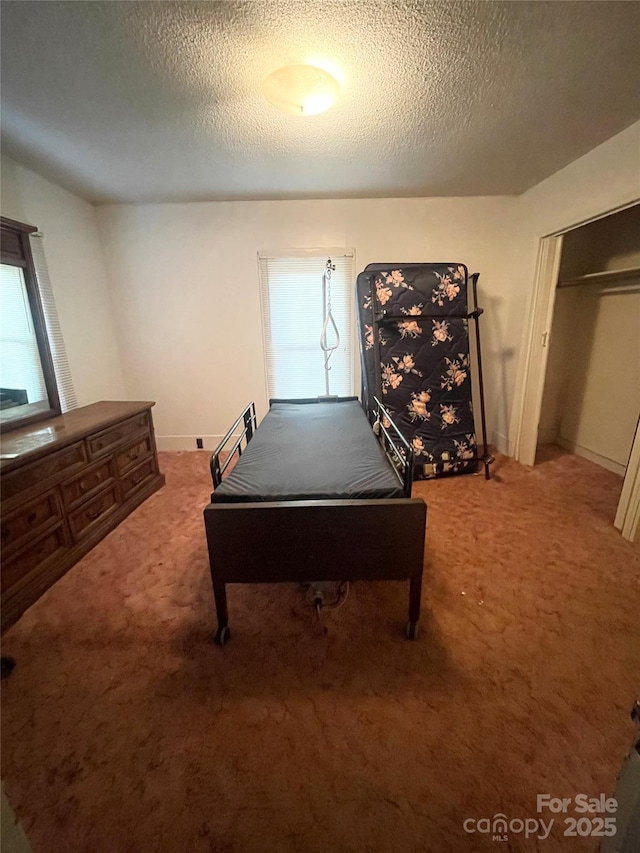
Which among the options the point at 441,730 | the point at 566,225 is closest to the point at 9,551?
the point at 441,730

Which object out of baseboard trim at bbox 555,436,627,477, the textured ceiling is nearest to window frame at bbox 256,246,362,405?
the textured ceiling

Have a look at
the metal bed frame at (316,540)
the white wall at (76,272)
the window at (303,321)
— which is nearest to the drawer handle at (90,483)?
the white wall at (76,272)

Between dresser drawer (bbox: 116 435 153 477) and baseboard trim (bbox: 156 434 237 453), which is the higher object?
dresser drawer (bbox: 116 435 153 477)

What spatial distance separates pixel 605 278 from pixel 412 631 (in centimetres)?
332

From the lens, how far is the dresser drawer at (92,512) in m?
1.97

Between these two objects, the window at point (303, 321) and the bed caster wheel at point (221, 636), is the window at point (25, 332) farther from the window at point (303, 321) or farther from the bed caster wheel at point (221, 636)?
the bed caster wheel at point (221, 636)

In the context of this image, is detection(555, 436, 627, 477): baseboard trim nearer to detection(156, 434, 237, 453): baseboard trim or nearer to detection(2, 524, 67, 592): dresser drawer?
detection(156, 434, 237, 453): baseboard trim

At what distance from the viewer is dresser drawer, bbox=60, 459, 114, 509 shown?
191 cm

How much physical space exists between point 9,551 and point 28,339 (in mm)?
1473

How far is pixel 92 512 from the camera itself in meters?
2.10

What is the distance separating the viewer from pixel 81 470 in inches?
78.8

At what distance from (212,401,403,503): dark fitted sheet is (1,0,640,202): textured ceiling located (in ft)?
5.68

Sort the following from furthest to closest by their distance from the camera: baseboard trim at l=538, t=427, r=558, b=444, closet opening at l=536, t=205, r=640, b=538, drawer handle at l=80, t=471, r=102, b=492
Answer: baseboard trim at l=538, t=427, r=558, b=444, closet opening at l=536, t=205, r=640, b=538, drawer handle at l=80, t=471, r=102, b=492

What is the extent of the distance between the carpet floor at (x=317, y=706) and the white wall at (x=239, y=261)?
6.54 ft
